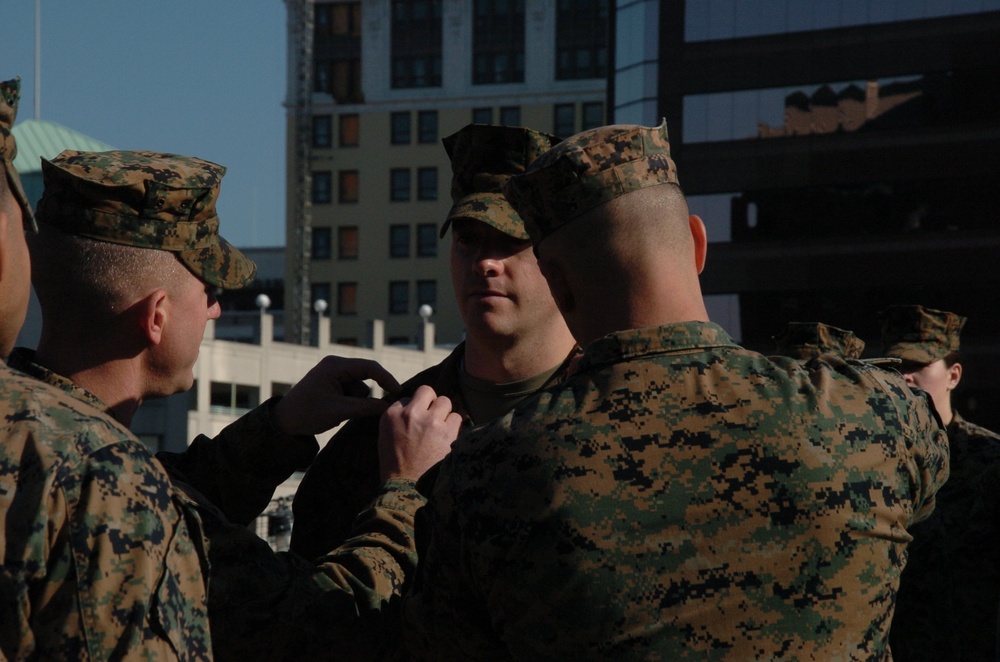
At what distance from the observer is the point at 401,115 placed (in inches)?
2790

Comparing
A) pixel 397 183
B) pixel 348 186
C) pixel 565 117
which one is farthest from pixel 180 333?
pixel 348 186

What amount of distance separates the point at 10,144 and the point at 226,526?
36.9 inches

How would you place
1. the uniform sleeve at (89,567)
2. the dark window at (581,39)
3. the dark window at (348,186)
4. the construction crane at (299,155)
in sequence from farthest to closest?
the dark window at (348,186), the dark window at (581,39), the construction crane at (299,155), the uniform sleeve at (89,567)

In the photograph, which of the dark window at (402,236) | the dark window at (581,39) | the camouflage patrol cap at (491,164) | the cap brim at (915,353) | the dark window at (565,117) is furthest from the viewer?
the dark window at (402,236)

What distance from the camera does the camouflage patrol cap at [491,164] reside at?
415 cm

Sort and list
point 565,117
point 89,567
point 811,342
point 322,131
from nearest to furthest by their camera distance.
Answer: point 89,567
point 811,342
point 565,117
point 322,131

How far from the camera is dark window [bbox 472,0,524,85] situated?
69.8 metres

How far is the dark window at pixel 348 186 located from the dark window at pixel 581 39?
12.1 metres

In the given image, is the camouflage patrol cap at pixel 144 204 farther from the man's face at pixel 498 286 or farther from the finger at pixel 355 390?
the man's face at pixel 498 286

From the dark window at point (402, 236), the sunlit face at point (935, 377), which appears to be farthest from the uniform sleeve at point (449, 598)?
the dark window at point (402, 236)

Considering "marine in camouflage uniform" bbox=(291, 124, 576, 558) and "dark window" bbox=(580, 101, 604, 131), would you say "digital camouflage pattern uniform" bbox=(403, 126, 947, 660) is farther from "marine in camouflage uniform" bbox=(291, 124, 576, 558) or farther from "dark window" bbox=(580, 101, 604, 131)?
"dark window" bbox=(580, 101, 604, 131)

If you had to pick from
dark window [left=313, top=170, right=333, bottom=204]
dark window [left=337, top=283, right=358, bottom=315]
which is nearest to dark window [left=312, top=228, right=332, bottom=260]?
dark window [left=313, top=170, right=333, bottom=204]

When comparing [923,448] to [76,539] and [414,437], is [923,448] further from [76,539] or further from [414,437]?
[76,539]

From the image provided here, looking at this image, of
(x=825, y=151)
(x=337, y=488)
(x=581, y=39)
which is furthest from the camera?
(x=581, y=39)
